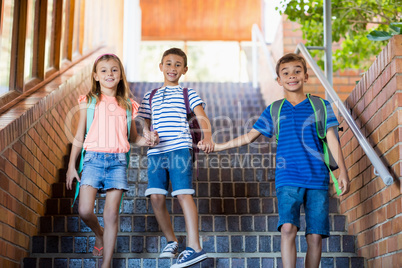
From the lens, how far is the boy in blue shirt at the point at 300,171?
9.51ft

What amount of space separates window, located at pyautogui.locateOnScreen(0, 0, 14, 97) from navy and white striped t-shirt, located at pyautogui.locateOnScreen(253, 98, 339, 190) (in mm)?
1856


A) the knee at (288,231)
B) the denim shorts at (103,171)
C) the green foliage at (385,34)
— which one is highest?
the green foliage at (385,34)

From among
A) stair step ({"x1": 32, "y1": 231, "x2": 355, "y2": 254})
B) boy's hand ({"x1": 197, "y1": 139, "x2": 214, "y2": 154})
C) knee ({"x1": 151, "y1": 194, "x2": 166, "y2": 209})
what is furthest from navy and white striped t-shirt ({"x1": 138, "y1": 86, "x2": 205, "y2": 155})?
stair step ({"x1": 32, "y1": 231, "x2": 355, "y2": 254})

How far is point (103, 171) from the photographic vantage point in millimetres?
3150

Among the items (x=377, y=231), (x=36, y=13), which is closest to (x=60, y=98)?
(x=36, y=13)

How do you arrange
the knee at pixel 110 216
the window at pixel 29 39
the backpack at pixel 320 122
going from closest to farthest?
the backpack at pixel 320 122
the knee at pixel 110 216
the window at pixel 29 39

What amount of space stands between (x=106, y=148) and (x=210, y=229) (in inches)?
41.5

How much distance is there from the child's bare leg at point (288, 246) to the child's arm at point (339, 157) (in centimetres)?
34

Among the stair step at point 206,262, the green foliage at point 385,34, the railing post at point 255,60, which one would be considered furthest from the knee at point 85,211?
the railing post at point 255,60

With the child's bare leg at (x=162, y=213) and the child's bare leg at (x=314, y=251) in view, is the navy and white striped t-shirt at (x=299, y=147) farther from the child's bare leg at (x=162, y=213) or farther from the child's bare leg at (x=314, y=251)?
the child's bare leg at (x=162, y=213)

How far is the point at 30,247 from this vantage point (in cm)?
356

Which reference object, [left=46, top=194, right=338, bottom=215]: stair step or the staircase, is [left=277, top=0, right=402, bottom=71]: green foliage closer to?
the staircase

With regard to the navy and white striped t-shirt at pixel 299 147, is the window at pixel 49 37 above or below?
Answer: above

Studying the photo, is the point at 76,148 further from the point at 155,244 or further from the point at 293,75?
the point at 293,75
